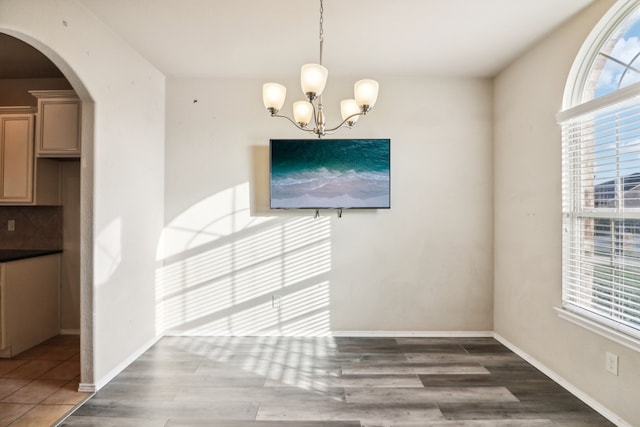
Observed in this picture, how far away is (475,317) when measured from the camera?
364cm

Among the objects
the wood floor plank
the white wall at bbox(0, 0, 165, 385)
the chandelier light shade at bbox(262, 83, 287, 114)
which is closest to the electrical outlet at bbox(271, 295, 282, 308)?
the white wall at bbox(0, 0, 165, 385)

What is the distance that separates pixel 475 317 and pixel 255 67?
3.35 m

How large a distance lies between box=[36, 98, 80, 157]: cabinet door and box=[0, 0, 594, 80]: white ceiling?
2.52 ft

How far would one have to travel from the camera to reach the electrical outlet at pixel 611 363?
2.16 m

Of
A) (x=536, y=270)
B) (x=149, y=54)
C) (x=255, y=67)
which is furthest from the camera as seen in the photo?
(x=255, y=67)

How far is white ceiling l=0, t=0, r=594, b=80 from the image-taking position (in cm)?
242

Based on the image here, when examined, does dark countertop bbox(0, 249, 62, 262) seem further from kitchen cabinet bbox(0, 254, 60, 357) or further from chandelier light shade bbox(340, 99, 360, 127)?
chandelier light shade bbox(340, 99, 360, 127)

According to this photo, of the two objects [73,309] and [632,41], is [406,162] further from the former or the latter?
[73,309]

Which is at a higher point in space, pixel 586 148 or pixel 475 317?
pixel 586 148

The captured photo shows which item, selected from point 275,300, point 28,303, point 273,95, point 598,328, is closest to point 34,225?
point 28,303

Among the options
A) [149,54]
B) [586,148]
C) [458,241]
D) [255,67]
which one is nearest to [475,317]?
[458,241]

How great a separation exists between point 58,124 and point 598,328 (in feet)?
14.6

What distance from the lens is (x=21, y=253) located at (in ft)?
11.0

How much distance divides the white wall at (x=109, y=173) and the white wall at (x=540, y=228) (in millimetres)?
3430
